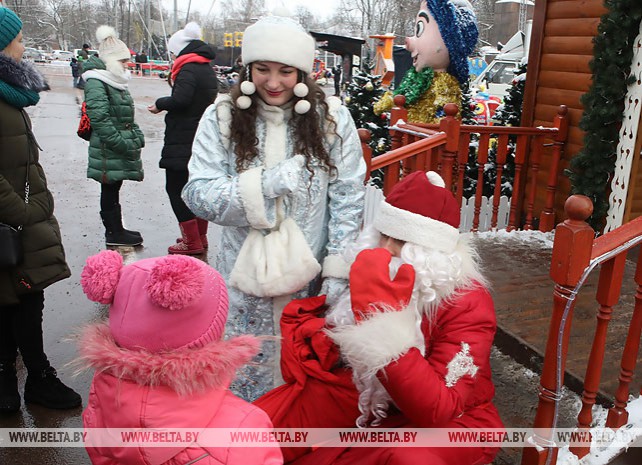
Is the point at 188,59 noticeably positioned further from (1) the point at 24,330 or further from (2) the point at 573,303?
(2) the point at 573,303

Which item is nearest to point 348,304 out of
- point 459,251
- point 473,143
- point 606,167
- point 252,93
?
point 459,251

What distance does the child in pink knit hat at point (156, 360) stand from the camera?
140 cm

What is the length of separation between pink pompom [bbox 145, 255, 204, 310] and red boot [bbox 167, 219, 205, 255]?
3993 millimetres

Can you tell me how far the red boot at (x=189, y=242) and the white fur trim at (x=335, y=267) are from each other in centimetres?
320

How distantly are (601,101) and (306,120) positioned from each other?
3.34 m

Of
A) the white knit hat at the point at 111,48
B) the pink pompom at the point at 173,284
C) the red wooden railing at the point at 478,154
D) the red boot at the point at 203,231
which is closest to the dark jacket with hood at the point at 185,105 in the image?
the white knit hat at the point at 111,48

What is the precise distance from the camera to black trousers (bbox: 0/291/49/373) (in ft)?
9.32

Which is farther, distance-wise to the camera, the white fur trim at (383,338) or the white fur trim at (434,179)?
the white fur trim at (434,179)

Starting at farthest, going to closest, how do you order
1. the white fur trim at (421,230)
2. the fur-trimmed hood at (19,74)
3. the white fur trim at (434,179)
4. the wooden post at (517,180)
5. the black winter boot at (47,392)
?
the wooden post at (517,180)
the black winter boot at (47,392)
the fur-trimmed hood at (19,74)
the white fur trim at (434,179)
the white fur trim at (421,230)

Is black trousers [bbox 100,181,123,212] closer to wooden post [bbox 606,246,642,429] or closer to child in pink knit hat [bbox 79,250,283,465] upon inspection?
child in pink knit hat [bbox 79,250,283,465]

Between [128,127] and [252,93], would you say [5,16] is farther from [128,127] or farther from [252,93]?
[128,127]

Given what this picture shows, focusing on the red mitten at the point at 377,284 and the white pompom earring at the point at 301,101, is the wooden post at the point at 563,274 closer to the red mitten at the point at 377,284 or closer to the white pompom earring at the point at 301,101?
the red mitten at the point at 377,284

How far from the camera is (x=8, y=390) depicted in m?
2.96

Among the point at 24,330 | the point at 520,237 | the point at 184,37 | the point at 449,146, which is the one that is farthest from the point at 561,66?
the point at 24,330
